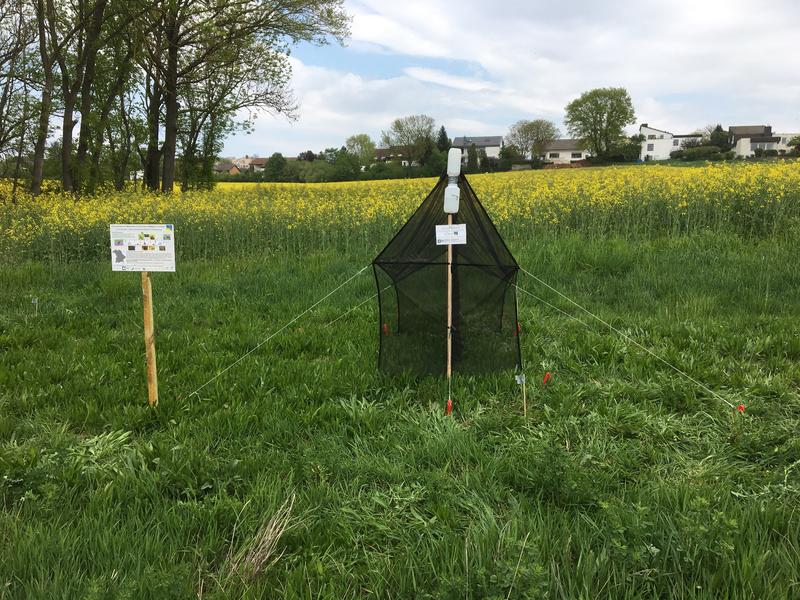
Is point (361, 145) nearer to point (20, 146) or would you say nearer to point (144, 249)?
point (20, 146)

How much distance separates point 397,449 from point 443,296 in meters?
1.48

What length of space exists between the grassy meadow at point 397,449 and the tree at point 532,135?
8604 cm

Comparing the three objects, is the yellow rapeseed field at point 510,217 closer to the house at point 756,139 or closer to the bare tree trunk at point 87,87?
the bare tree trunk at point 87,87

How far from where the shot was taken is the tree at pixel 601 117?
75562 millimetres

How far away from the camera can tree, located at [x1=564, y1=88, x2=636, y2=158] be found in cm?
7556

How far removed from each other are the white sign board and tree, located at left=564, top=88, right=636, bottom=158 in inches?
3165

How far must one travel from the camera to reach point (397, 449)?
3057 millimetres

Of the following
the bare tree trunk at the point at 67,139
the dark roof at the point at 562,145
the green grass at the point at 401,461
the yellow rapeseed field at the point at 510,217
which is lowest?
the green grass at the point at 401,461

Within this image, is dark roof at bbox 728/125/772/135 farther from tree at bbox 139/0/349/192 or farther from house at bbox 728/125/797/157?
tree at bbox 139/0/349/192

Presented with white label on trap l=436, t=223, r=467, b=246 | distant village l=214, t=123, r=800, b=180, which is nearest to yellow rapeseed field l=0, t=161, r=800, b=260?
white label on trap l=436, t=223, r=467, b=246

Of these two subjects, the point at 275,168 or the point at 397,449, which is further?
the point at 275,168

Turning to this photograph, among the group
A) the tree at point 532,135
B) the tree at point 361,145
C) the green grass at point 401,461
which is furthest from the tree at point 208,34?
the tree at point 532,135

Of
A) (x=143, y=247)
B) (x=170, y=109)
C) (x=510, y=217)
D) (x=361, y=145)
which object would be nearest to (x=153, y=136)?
(x=170, y=109)

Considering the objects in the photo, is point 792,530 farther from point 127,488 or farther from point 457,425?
point 127,488
